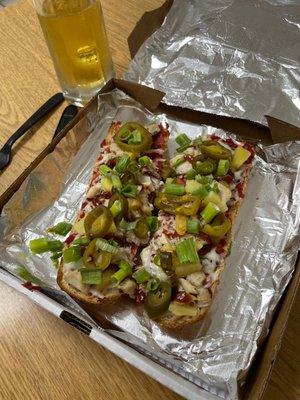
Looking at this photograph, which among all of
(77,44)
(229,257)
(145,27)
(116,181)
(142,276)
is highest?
(77,44)

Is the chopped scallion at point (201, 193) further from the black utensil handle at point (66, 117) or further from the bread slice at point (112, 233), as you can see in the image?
the black utensil handle at point (66, 117)

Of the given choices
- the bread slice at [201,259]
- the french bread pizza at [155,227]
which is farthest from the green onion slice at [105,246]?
the bread slice at [201,259]

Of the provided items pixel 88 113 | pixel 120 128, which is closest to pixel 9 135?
pixel 88 113

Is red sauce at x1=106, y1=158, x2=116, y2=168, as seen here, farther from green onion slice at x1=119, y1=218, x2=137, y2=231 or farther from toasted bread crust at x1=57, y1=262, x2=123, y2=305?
toasted bread crust at x1=57, y1=262, x2=123, y2=305

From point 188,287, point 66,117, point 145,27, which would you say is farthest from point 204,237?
point 145,27

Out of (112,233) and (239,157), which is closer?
(112,233)

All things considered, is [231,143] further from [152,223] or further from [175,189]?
[152,223]

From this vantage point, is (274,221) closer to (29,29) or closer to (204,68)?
(204,68)
